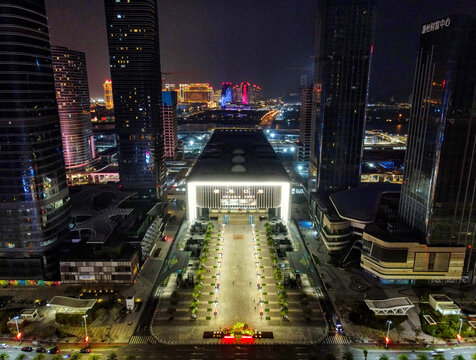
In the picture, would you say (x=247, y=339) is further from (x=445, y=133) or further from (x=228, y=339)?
(x=445, y=133)

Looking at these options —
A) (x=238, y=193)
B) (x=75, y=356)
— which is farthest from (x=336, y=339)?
(x=238, y=193)

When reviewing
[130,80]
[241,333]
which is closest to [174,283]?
[241,333]

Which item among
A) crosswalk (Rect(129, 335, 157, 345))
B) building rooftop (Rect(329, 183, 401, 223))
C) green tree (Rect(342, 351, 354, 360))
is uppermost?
building rooftop (Rect(329, 183, 401, 223))

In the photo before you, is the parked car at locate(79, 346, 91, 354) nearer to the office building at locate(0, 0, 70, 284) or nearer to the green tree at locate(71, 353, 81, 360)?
the green tree at locate(71, 353, 81, 360)

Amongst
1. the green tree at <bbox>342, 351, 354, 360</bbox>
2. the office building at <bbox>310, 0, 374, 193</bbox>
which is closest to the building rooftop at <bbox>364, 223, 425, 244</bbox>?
the green tree at <bbox>342, 351, 354, 360</bbox>

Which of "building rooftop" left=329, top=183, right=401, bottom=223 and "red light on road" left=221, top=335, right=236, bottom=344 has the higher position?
"building rooftop" left=329, top=183, right=401, bottom=223

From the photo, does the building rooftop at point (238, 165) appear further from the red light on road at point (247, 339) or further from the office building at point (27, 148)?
the red light on road at point (247, 339)

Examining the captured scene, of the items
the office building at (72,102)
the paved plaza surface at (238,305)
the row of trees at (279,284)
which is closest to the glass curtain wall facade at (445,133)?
the paved plaza surface at (238,305)
